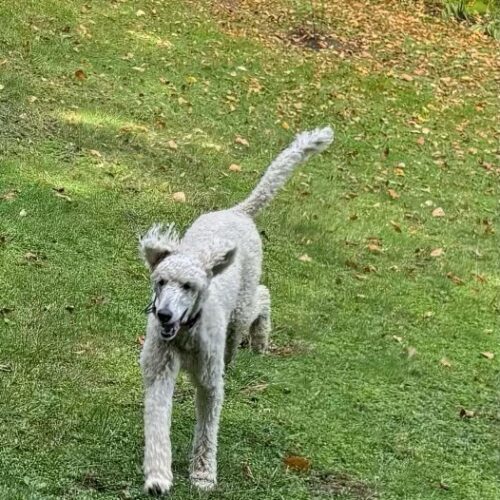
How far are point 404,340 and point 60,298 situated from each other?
105 inches

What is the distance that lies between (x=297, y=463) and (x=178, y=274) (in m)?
1.54

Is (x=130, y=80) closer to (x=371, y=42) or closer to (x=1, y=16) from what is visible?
(x=1, y=16)

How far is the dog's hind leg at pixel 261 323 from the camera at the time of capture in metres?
5.96

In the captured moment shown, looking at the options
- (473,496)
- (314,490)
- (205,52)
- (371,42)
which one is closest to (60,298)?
(314,490)

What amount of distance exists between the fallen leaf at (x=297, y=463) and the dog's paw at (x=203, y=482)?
2.07ft

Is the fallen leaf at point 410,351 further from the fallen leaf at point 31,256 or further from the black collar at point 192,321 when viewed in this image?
the black collar at point 192,321

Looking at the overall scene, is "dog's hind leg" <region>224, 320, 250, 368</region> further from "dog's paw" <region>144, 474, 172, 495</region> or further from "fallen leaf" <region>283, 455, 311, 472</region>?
"dog's paw" <region>144, 474, 172, 495</region>

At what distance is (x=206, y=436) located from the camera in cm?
438

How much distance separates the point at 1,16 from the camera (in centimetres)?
1273

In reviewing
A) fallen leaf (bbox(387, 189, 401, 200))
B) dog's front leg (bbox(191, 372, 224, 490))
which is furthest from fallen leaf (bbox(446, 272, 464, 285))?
dog's front leg (bbox(191, 372, 224, 490))

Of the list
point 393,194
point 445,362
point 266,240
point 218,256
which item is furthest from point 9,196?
point 393,194

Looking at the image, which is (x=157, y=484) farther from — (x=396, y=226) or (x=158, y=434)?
(x=396, y=226)

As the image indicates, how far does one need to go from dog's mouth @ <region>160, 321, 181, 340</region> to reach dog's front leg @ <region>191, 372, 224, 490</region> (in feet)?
2.01

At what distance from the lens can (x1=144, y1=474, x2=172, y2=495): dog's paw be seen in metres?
3.90
